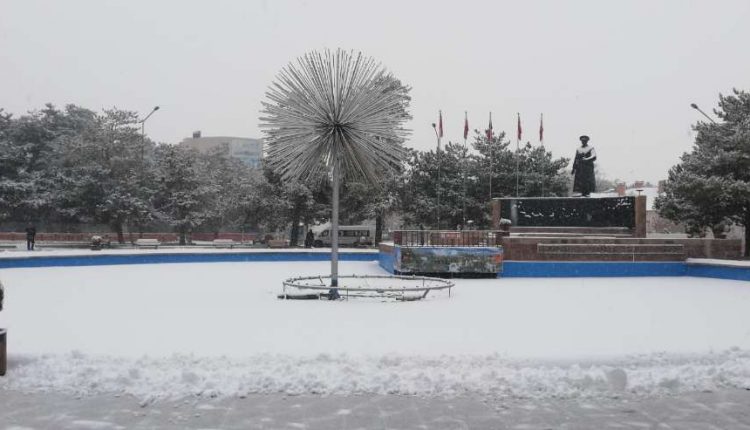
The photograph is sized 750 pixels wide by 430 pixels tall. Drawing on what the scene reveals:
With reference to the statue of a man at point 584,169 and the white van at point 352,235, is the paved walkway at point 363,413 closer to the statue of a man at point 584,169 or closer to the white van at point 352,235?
the statue of a man at point 584,169

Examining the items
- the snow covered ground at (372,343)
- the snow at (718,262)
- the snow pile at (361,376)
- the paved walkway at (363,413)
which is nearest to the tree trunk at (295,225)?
the snow at (718,262)

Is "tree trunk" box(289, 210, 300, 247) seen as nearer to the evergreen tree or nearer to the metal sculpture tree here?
the evergreen tree

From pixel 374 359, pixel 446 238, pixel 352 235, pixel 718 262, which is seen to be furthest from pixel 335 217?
pixel 352 235

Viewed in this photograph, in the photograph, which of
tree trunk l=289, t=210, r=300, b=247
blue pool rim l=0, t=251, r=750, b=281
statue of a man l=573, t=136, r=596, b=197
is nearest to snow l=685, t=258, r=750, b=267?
blue pool rim l=0, t=251, r=750, b=281

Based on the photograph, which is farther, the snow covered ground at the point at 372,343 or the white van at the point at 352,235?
the white van at the point at 352,235

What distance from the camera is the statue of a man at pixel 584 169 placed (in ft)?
92.6

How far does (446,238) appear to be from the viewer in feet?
77.5

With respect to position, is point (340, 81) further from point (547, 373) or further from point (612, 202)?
point (612, 202)

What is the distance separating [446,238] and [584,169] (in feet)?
28.1

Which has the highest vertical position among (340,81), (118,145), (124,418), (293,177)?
(118,145)

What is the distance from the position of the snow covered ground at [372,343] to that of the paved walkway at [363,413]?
31 centimetres

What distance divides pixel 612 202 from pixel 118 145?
1479 inches

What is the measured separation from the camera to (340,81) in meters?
15.0

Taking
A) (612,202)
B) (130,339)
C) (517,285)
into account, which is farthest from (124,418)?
(612,202)
